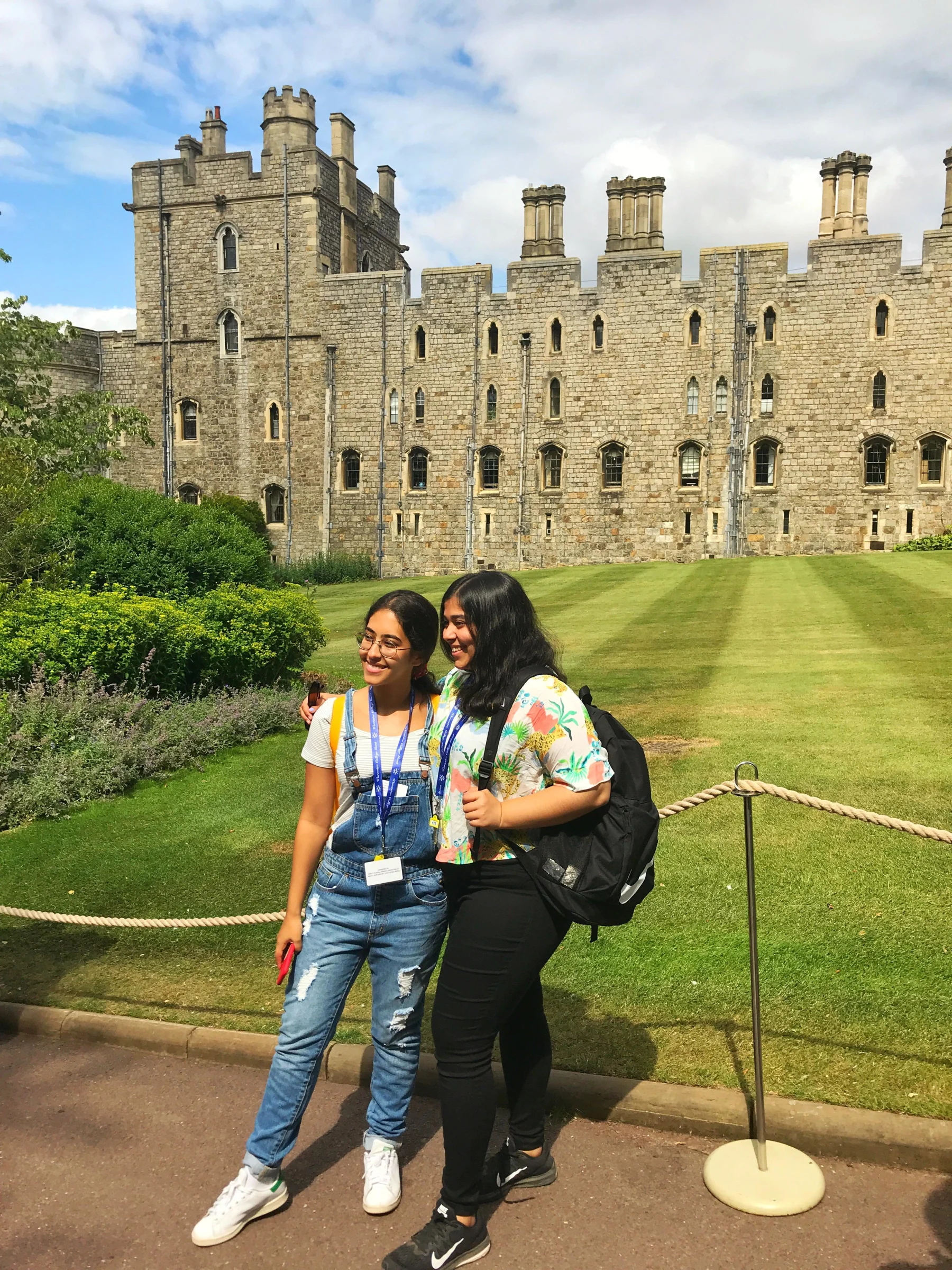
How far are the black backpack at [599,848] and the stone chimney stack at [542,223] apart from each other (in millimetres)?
36535

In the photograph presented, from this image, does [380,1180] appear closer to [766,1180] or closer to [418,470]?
[766,1180]

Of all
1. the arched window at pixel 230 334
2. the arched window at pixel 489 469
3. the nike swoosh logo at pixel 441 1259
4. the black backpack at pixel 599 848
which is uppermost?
the arched window at pixel 230 334

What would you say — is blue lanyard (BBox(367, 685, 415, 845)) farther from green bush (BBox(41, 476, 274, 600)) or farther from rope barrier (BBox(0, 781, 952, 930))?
green bush (BBox(41, 476, 274, 600))

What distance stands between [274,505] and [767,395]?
19.7 metres

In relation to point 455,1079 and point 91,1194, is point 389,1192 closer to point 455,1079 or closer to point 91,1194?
point 455,1079

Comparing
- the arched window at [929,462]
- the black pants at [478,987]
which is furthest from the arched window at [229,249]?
the black pants at [478,987]

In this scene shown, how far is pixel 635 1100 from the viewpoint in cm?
390

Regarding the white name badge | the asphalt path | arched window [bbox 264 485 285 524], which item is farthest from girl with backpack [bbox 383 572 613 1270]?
arched window [bbox 264 485 285 524]

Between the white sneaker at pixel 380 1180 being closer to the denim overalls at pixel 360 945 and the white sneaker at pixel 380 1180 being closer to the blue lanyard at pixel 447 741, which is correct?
the denim overalls at pixel 360 945

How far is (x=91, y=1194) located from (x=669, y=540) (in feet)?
111

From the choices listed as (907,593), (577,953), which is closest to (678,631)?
(907,593)

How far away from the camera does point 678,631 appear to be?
16281 mm

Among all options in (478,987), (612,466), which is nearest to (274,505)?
(612,466)

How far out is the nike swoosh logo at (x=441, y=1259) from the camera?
10.1 ft
